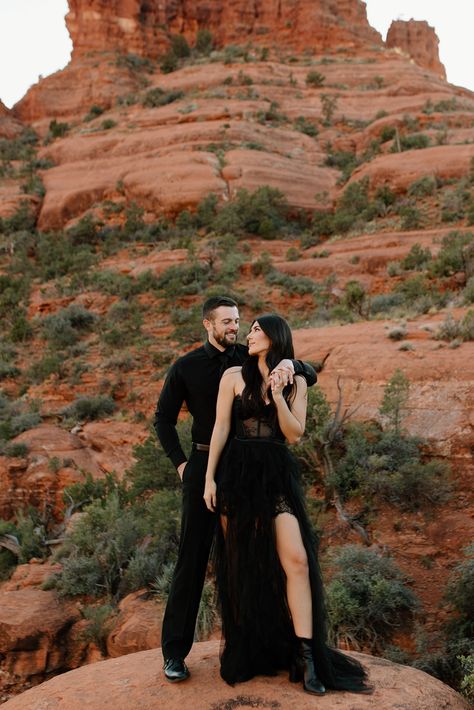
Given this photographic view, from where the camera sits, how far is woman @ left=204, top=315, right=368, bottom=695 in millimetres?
2990

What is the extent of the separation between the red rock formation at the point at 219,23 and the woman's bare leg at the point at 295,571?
44656 millimetres

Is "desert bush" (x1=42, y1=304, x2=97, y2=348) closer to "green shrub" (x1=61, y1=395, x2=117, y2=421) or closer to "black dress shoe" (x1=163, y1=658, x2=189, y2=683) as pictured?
"green shrub" (x1=61, y1=395, x2=117, y2=421)

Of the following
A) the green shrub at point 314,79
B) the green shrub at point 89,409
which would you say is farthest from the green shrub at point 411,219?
the green shrub at point 314,79

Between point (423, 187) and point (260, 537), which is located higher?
point (423, 187)

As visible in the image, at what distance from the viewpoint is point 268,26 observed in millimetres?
44656

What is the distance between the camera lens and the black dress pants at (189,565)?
127 inches

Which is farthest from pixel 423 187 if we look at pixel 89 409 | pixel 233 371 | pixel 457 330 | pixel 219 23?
pixel 219 23

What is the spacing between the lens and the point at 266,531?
303cm

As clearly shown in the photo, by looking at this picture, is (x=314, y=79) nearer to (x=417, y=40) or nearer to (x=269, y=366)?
(x=417, y=40)

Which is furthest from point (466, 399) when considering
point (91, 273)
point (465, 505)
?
point (91, 273)

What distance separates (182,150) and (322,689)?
27.2 metres

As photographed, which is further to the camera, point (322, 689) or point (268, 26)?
point (268, 26)

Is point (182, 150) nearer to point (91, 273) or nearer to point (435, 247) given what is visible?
point (91, 273)

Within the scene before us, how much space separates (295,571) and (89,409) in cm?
1073
